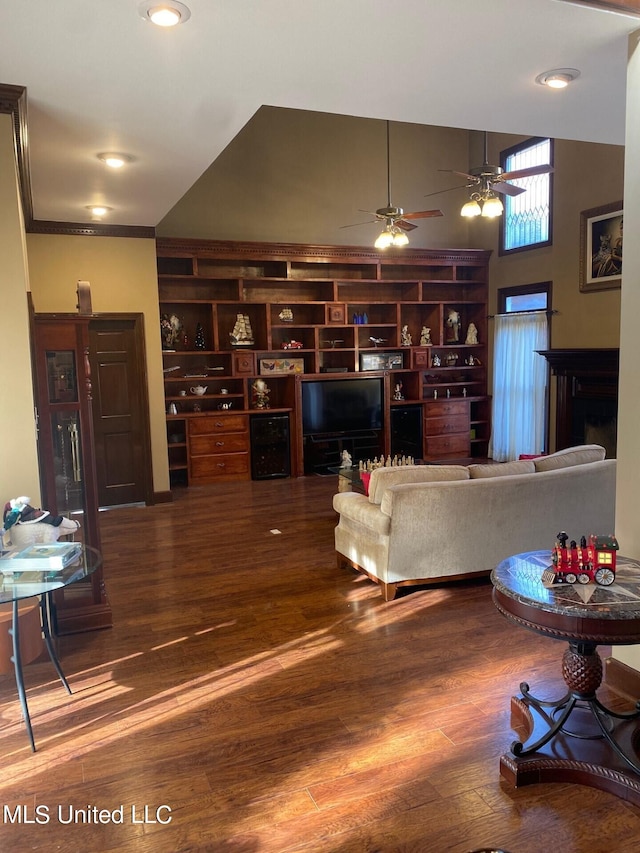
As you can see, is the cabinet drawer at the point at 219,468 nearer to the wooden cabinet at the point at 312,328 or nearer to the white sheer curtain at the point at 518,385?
the wooden cabinet at the point at 312,328

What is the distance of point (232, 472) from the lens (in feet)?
26.0

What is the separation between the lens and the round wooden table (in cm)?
223

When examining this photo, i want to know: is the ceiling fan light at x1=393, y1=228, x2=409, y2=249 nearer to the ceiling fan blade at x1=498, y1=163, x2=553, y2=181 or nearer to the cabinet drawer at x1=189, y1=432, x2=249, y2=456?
the ceiling fan blade at x1=498, y1=163, x2=553, y2=181

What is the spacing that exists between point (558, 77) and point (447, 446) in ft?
20.8

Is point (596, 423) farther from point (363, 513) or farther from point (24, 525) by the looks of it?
point (24, 525)

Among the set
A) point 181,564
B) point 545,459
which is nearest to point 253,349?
point 181,564

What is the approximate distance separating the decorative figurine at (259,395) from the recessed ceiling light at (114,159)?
408cm

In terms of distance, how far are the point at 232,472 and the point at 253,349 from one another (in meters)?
1.60

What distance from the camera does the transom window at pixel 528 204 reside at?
7863mm

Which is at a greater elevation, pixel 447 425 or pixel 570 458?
pixel 570 458

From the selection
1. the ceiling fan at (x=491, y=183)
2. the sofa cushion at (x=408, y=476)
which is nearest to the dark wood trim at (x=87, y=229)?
the ceiling fan at (x=491, y=183)

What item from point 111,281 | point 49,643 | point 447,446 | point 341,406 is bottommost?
point 49,643

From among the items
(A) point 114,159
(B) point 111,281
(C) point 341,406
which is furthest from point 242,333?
(A) point 114,159

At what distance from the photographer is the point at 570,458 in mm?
4586
